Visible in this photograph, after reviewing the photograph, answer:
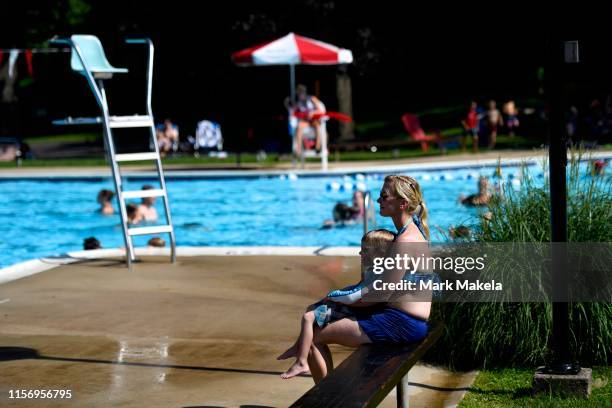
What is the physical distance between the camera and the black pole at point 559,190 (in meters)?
5.88

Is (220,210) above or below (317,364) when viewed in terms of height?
below

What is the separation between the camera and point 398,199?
5527 mm

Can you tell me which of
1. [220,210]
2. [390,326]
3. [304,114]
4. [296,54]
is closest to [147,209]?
[220,210]

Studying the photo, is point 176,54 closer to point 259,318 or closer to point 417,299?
point 259,318

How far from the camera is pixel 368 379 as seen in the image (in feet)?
16.1

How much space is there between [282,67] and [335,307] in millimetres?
34786

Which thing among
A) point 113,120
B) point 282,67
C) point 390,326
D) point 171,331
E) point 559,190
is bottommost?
point 171,331

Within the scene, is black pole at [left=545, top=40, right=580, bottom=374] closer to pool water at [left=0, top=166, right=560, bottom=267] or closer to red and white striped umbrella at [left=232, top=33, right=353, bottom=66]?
pool water at [left=0, top=166, right=560, bottom=267]

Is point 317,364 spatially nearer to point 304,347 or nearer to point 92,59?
point 304,347

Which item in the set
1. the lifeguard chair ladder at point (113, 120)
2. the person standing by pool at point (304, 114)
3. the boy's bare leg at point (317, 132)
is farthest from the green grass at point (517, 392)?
the boy's bare leg at point (317, 132)

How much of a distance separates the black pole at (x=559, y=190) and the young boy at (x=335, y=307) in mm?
1011

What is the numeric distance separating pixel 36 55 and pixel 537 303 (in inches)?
1827

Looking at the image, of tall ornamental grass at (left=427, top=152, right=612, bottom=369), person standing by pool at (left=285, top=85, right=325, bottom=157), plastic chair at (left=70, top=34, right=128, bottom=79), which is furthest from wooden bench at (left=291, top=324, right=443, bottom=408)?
person standing by pool at (left=285, top=85, right=325, bottom=157)

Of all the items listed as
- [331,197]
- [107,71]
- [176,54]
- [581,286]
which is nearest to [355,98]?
[176,54]
